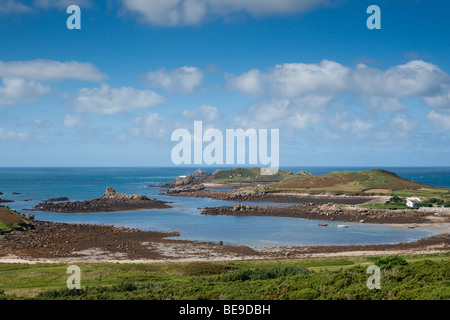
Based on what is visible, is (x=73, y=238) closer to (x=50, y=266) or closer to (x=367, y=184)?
(x=50, y=266)

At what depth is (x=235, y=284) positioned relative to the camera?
2648 cm

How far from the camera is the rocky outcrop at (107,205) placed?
94.4 m

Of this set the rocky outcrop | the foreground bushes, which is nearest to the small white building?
the rocky outcrop

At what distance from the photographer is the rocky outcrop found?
94.4 m

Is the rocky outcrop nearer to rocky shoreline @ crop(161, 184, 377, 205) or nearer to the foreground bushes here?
rocky shoreline @ crop(161, 184, 377, 205)

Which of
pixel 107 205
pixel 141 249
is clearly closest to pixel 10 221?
pixel 141 249

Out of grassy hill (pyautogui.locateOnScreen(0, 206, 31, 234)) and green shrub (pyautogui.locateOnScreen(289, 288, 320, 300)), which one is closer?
green shrub (pyautogui.locateOnScreen(289, 288, 320, 300))

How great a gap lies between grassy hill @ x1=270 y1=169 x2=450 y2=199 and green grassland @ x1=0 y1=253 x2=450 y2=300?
9260cm

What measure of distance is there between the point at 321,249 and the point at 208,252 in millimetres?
14652

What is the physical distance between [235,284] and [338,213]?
→ 64.0 m

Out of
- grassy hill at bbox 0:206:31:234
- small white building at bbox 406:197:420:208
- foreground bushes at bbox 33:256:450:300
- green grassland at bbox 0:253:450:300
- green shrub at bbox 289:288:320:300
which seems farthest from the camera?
small white building at bbox 406:197:420:208

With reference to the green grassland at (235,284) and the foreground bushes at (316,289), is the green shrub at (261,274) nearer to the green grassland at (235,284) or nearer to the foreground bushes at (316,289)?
the green grassland at (235,284)

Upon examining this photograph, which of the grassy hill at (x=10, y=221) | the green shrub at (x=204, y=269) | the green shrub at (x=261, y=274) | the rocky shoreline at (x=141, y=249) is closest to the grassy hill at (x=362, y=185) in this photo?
the rocky shoreline at (x=141, y=249)

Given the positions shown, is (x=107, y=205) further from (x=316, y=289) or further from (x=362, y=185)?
(x=316, y=289)
